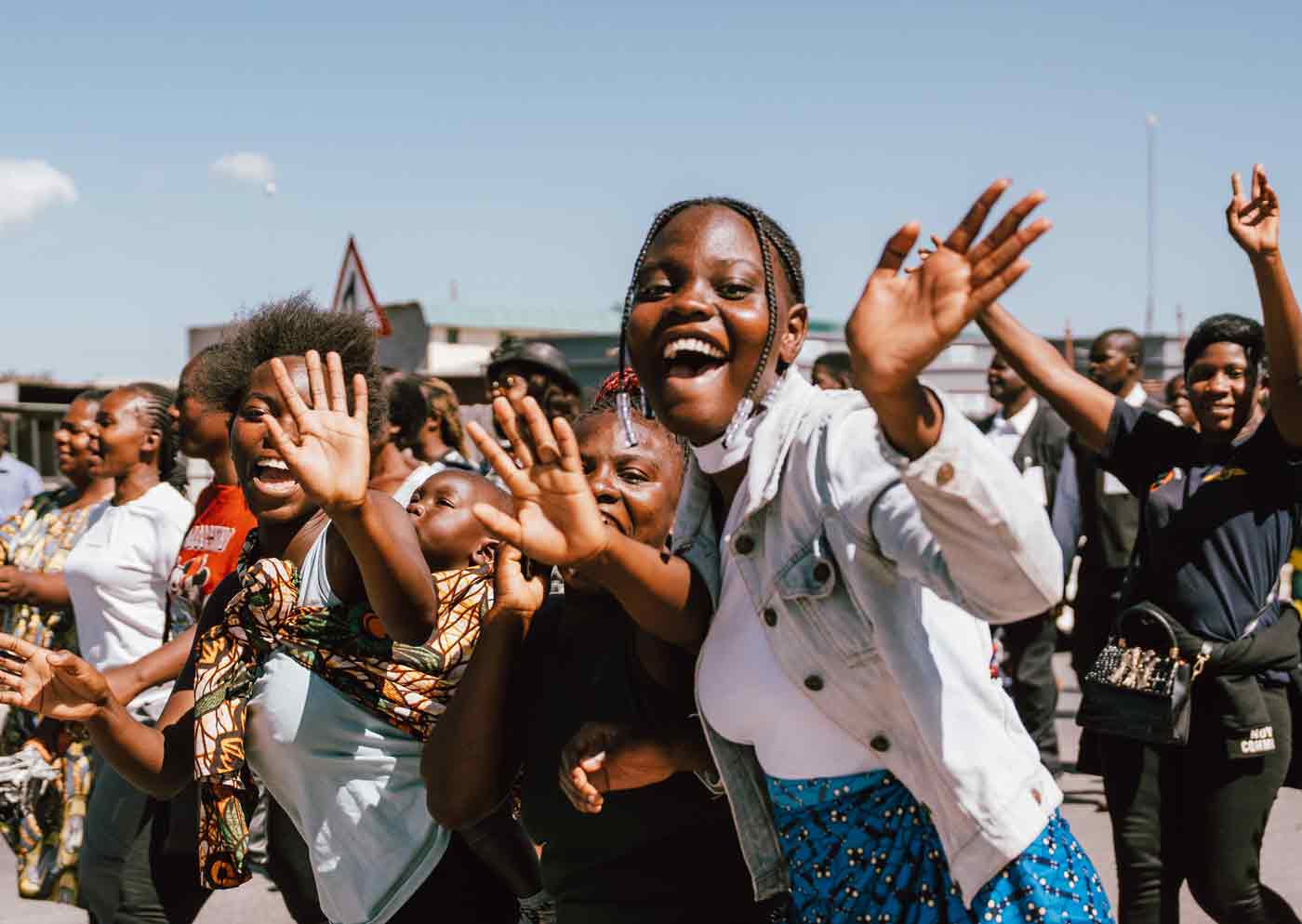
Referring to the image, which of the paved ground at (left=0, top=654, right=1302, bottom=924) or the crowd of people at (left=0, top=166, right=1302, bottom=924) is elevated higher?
the crowd of people at (left=0, top=166, right=1302, bottom=924)

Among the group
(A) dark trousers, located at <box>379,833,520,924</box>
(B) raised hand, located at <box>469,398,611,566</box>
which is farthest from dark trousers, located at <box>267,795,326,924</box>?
(B) raised hand, located at <box>469,398,611,566</box>

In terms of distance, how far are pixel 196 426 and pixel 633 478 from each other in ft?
9.13

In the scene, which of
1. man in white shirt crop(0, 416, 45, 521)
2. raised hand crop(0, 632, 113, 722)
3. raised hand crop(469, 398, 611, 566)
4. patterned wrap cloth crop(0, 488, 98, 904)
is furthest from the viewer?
man in white shirt crop(0, 416, 45, 521)

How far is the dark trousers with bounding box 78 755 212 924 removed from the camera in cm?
404

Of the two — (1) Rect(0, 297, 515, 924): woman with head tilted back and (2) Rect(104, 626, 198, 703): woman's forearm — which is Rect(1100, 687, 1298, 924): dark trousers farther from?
(2) Rect(104, 626, 198, 703): woman's forearm

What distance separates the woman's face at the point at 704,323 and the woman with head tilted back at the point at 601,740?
0.33 meters

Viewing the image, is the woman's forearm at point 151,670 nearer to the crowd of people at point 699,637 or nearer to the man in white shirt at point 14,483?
the crowd of people at point 699,637

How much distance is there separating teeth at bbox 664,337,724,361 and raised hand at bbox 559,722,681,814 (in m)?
0.60

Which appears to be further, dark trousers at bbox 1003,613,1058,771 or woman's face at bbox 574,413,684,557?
dark trousers at bbox 1003,613,1058,771

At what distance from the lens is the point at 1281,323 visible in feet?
11.5

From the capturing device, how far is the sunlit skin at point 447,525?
3.48m

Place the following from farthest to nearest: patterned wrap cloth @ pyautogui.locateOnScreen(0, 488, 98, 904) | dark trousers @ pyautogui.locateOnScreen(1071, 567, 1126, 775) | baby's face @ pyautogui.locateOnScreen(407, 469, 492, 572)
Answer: dark trousers @ pyautogui.locateOnScreen(1071, 567, 1126, 775)
patterned wrap cloth @ pyautogui.locateOnScreen(0, 488, 98, 904)
baby's face @ pyautogui.locateOnScreen(407, 469, 492, 572)

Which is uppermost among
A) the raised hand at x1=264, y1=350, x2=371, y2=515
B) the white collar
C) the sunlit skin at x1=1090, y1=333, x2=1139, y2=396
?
the raised hand at x1=264, y1=350, x2=371, y2=515

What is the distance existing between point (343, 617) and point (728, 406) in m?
1.04
